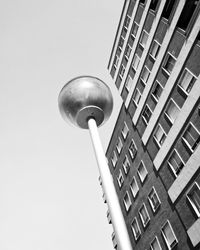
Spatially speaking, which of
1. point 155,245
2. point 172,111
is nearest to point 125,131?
point 172,111

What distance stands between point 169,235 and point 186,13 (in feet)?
41.3

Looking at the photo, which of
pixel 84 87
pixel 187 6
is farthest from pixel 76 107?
pixel 187 6

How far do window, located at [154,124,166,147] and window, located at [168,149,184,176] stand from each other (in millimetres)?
1649

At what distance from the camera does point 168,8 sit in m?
19.1

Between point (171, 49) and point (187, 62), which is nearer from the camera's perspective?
Result: point (187, 62)

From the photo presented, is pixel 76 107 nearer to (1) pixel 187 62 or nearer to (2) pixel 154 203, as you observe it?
(1) pixel 187 62

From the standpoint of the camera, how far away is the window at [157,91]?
19.6 meters

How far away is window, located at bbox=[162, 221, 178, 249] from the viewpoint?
16511 millimetres

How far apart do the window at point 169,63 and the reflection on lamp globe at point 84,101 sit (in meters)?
12.3

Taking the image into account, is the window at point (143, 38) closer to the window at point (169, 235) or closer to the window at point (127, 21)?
the window at point (127, 21)

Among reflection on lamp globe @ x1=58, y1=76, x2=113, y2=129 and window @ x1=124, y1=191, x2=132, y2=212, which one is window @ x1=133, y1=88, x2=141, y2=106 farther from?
reflection on lamp globe @ x1=58, y1=76, x2=113, y2=129

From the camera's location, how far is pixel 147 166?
2053 cm

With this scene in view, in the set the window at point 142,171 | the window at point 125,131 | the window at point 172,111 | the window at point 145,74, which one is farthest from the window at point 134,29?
the window at point 142,171

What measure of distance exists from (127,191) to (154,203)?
4935 millimetres
